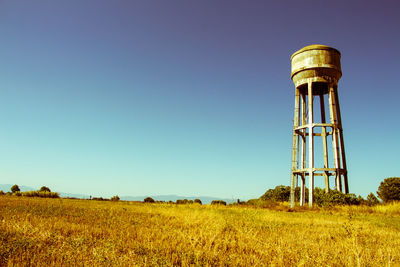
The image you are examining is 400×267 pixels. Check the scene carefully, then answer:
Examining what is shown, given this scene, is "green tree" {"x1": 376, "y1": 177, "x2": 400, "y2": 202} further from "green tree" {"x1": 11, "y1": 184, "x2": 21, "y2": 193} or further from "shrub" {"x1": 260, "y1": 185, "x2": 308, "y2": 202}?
"green tree" {"x1": 11, "y1": 184, "x2": 21, "y2": 193}

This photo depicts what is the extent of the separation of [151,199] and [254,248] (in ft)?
88.7

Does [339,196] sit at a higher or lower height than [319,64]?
lower

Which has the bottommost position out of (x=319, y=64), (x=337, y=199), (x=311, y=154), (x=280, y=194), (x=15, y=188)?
(x=15, y=188)

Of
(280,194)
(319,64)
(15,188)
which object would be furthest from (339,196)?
(15,188)

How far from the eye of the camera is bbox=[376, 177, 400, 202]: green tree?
45.7 meters

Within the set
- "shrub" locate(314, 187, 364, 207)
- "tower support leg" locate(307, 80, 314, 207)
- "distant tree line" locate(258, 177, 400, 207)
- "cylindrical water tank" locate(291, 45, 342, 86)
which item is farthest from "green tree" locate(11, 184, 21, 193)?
"cylindrical water tank" locate(291, 45, 342, 86)

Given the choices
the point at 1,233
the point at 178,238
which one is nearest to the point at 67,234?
the point at 1,233

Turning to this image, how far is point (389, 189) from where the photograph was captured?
1834 inches

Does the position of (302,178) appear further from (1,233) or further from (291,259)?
(1,233)

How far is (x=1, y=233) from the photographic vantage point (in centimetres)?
413

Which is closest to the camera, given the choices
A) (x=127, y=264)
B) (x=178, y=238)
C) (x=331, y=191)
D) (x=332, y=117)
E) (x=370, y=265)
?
(x=127, y=264)

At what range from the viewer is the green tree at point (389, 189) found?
45.7 meters

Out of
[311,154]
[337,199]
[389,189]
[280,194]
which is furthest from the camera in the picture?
[389,189]

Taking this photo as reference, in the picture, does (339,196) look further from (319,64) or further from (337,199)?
(319,64)
